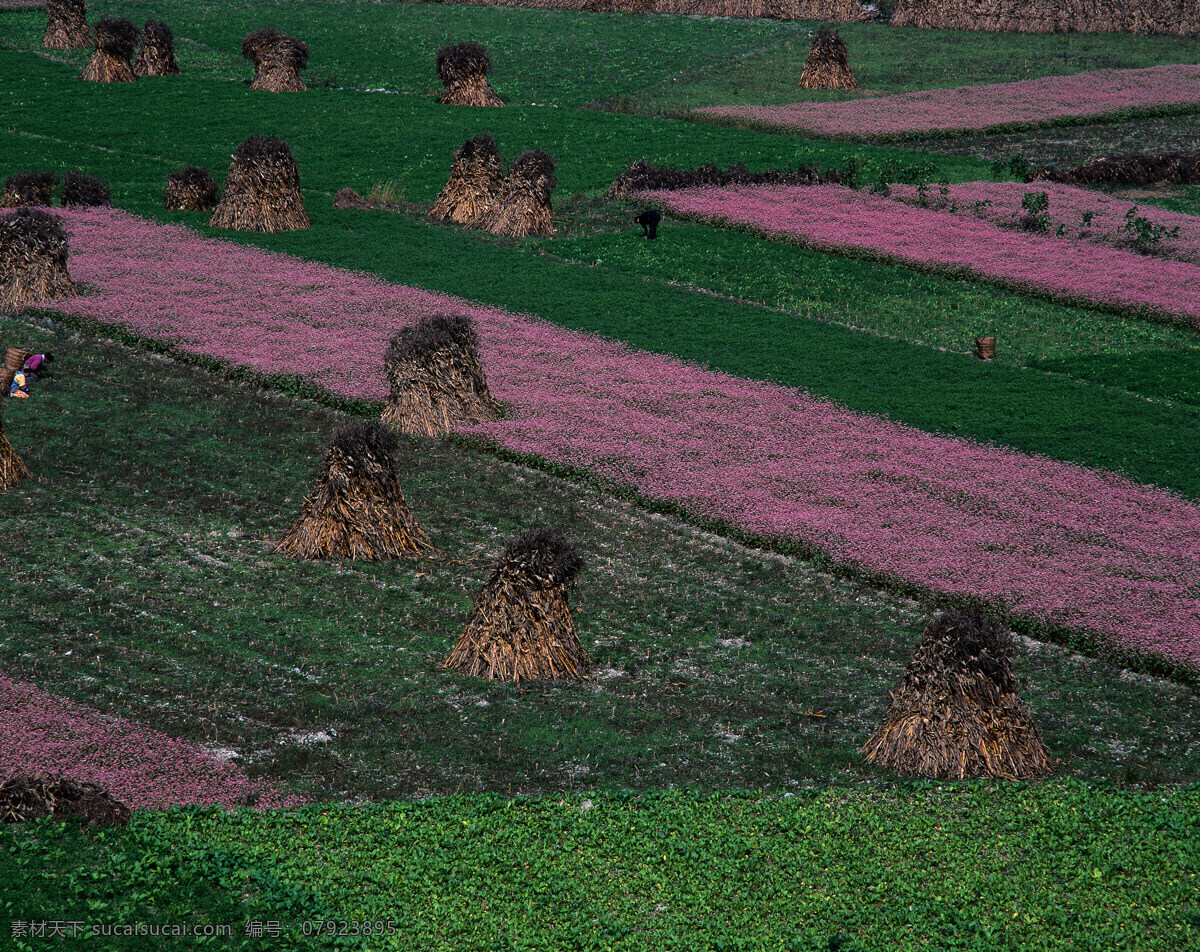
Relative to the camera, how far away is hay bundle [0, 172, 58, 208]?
3778cm

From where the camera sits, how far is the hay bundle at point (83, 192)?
127ft

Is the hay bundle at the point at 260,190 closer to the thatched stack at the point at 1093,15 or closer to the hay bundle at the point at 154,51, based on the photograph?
the hay bundle at the point at 154,51

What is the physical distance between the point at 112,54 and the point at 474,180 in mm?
23416

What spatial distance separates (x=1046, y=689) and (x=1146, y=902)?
179 inches

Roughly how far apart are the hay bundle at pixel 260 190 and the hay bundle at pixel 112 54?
65.4 feet

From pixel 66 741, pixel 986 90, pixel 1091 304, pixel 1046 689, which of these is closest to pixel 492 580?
pixel 66 741

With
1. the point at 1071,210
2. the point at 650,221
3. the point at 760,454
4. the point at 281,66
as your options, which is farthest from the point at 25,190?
the point at 1071,210

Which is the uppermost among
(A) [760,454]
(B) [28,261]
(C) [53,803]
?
(B) [28,261]

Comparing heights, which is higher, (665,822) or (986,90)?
(986,90)

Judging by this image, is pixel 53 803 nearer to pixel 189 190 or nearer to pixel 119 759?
pixel 119 759

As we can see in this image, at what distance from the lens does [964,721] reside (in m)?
15.0

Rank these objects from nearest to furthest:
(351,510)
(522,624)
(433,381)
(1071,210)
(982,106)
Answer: (522,624) < (351,510) < (433,381) < (1071,210) < (982,106)

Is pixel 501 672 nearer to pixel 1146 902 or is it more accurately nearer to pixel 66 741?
pixel 66 741

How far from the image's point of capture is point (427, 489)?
22641 mm
